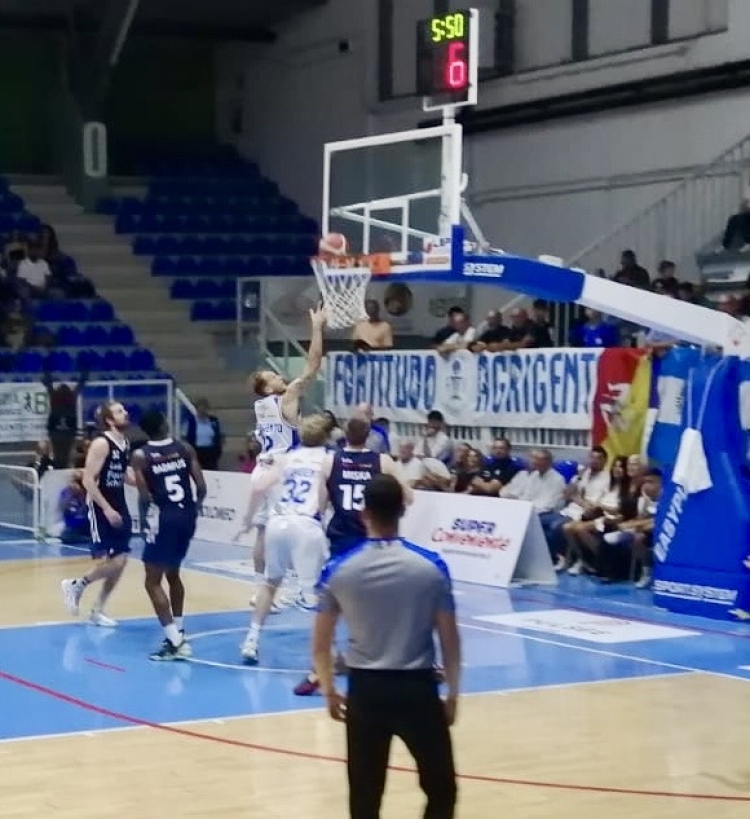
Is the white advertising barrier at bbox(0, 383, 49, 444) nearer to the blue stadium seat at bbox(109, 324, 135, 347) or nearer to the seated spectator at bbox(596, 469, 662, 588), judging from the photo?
the blue stadium seat at bbox(109, 324, 135, 347)

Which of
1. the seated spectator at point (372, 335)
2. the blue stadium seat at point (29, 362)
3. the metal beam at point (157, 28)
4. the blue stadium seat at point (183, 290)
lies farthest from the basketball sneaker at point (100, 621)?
the metal beam at point (157, 28)

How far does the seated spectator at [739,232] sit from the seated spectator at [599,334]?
1782mm

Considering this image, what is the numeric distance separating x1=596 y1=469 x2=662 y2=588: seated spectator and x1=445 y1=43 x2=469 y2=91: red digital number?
16.3ft

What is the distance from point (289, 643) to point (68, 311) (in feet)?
48.9

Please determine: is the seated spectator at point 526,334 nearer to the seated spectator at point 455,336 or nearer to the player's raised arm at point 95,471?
the seated spectator at point 455,336

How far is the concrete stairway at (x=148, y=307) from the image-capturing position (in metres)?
25.9

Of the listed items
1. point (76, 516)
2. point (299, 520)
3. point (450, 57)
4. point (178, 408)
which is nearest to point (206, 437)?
point (178, 408)

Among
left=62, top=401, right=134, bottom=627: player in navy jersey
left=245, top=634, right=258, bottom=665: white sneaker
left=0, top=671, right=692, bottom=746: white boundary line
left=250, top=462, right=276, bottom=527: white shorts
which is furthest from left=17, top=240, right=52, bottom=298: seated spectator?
left=0, top=671, right=692, bottom=746: white boundary line

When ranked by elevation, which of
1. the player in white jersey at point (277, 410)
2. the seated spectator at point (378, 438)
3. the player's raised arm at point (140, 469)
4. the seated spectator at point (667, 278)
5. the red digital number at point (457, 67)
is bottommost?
the seated spectator at point (378, 438)

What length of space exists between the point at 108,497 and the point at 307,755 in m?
4.82

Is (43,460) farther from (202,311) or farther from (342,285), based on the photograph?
(342,285)

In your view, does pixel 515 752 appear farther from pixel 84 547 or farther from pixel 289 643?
pixel 84 547

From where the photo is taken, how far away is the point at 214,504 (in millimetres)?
20422

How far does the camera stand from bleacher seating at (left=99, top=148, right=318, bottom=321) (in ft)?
93.0
